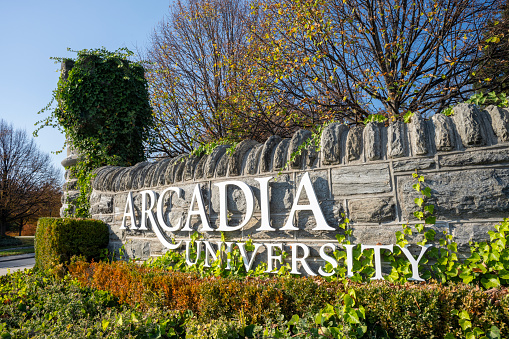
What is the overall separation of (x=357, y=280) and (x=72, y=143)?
7.28 meters

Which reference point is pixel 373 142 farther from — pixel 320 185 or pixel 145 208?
pixel 145 208

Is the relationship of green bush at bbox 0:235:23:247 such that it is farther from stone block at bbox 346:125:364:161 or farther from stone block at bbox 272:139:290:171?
stone block at bbox 346:125:364:161

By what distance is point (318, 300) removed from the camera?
2861 mm

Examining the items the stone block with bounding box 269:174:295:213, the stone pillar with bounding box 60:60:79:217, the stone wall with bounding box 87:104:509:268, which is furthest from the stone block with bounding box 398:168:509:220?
the stone pillar with bounding box 60:60:79:217

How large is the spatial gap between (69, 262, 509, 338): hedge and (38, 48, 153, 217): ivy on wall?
4409 mm

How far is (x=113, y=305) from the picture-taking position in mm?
4035

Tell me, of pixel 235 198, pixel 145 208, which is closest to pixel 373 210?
pixel 235 198

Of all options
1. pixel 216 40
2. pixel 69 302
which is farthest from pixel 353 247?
pixel 216 40

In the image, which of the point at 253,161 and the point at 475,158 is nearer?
the point at 475,158

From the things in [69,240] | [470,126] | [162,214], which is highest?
[470,126]

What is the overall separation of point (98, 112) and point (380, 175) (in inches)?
265

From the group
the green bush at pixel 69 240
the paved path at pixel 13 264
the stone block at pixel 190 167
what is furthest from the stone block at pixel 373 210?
the paved path at pixel 13 264

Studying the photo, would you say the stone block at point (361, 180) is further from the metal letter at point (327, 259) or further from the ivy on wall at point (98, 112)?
the ivy on wall at point (98, 112)

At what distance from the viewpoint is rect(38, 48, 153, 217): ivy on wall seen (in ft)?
25.1
